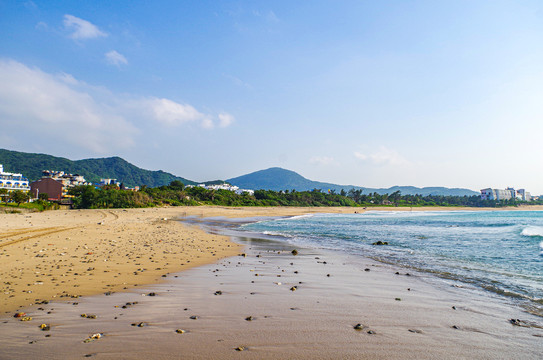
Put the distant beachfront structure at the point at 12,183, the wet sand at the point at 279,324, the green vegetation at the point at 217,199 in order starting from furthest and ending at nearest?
1. the distant beachfront structure at the point at 12,183
2. the green vegetation at the point at 217,199
3. the wet sand at the point at 279,324

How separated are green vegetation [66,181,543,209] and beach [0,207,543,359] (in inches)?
2309

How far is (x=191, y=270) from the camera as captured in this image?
34.8ft

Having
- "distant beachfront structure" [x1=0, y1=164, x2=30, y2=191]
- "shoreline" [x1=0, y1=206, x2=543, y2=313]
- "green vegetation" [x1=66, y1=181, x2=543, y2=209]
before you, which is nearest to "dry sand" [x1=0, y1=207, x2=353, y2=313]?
"shoreline" [x1=0, y1=206, x2=543, y2=313]

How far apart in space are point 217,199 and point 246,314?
330 ft

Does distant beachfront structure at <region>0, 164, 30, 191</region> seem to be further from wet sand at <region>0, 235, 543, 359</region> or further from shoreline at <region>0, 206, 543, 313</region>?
wet sand at <region>0, 235, 543, 359</region>

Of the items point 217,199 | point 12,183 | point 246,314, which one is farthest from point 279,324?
point 12,183

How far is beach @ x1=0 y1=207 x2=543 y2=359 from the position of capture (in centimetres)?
446

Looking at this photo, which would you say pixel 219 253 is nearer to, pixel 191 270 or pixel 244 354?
pixel 191 270

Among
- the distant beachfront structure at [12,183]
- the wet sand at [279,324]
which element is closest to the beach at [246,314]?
the wet sand at [279,324]

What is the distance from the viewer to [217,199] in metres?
105

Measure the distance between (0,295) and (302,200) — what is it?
128 m

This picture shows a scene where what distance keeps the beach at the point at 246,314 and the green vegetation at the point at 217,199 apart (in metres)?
58.6

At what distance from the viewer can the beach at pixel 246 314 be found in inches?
176

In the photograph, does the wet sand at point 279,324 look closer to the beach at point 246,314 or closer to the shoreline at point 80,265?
the beach at point 246,314
